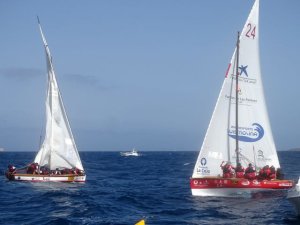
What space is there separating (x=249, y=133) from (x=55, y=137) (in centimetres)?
1966

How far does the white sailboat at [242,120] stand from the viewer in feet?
116

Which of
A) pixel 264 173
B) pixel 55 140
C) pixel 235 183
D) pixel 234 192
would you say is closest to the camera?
pixel 235 183

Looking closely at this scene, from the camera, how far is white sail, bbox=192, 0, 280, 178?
3566cm

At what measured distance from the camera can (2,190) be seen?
1544 inches

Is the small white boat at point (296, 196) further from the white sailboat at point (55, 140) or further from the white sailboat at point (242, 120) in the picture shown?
the white sailboat at point (55, 140)

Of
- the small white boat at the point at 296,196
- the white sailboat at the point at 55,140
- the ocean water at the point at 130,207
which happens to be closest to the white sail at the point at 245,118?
the ocean water at the point at 130,207

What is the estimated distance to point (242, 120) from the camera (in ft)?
120

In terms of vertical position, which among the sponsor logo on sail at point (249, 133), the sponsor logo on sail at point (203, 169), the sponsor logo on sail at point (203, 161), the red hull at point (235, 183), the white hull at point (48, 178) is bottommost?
the red hull at point (235, 183)

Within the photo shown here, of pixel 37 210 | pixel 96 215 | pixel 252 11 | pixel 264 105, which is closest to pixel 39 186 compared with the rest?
pixel 37 210

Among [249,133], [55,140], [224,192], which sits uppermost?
[55,140]

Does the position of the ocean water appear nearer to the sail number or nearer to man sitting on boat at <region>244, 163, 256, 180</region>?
man sitting on boat at <region>244, 163, 256, 180</region>

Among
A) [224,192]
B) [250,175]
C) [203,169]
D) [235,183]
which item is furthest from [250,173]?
[203,169]

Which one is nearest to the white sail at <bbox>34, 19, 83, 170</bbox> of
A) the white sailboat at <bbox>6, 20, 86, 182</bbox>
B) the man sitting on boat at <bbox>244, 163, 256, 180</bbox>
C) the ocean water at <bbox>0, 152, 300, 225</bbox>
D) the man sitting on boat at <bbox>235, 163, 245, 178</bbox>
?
the white sailboat at <bbox>6, 20, 86, 182</bbox>

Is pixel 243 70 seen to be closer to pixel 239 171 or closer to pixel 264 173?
pixel 239 171
